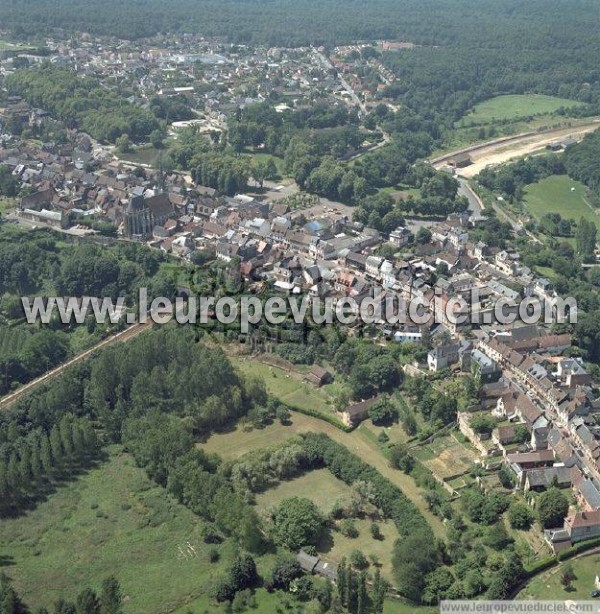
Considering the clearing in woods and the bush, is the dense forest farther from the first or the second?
the bush

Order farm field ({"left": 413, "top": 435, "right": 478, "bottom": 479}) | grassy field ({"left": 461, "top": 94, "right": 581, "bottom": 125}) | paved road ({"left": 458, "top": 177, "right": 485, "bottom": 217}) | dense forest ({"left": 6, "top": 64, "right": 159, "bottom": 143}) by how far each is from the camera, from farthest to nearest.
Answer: grassy field ({"left": 461, "top": 94, "right": 581, "bottom": 125}), dense forest ({"left": 6, "top": 64, "right": 159, "bottom": 143}), paved road ({"left": 458, "top": 177, "right": 485, "bottom": 217}), farm field ({"left": 413, "top": 435, "right": 478, "bottom": 479})

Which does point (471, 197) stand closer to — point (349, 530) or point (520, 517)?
point (520, 517)

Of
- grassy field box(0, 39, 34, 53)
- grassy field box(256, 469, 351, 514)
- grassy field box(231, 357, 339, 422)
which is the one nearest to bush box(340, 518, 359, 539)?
grassy field box(256, 469, 351, 514)

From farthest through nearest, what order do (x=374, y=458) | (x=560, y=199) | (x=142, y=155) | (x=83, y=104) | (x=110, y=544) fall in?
(x=83, y=104) < (x=142, y=155) < (x=560, y=199) < (x=374, y=458) < (x=110, y=544)

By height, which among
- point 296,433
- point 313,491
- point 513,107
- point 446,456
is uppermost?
point 513,107

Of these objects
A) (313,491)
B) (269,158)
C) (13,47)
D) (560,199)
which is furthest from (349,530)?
(13,47)

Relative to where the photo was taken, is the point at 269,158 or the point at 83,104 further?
the point at 83,104

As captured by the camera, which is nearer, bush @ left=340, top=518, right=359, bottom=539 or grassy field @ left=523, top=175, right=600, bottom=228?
bush @ left=340, top=518, right=359, bottom=539

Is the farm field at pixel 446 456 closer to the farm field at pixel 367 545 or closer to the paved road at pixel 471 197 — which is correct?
the farm field at pixel 367 545
